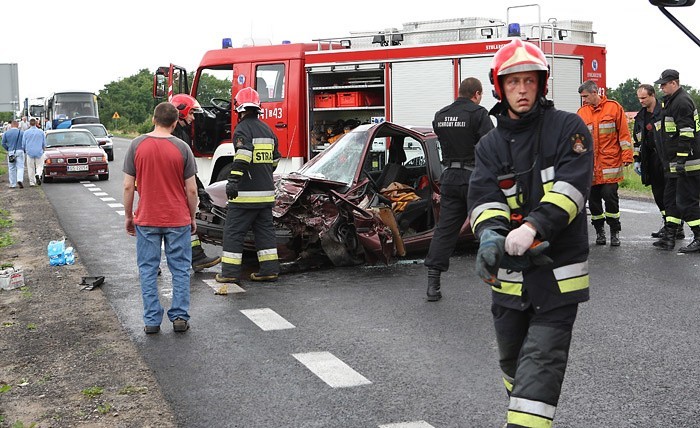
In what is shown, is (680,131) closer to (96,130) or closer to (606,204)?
(606,204)

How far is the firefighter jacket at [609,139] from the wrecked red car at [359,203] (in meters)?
1.88

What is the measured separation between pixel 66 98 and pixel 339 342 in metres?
41.7

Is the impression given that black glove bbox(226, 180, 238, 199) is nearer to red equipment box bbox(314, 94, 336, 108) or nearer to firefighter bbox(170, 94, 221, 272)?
firefighter bbox(170, 94, 221, 272)

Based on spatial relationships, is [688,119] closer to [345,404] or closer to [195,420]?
[345,404]

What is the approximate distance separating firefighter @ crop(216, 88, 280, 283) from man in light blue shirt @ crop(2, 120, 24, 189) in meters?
15.7

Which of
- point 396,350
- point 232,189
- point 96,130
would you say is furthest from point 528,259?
point 96,130

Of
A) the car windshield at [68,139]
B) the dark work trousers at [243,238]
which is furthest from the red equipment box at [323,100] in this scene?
the car windshield at [68,139]

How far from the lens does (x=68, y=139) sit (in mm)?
26406

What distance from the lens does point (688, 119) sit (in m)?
10.5

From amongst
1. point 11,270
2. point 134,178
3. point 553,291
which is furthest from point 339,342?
point 11,270

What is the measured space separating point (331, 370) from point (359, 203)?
4.13 metres

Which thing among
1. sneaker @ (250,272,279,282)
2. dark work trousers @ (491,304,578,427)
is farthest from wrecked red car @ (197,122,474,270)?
dark work trousers @ (491,304,578,427)

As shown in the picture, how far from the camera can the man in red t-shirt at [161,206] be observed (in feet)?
23.4

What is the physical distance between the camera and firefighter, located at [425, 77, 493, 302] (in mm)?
8055
